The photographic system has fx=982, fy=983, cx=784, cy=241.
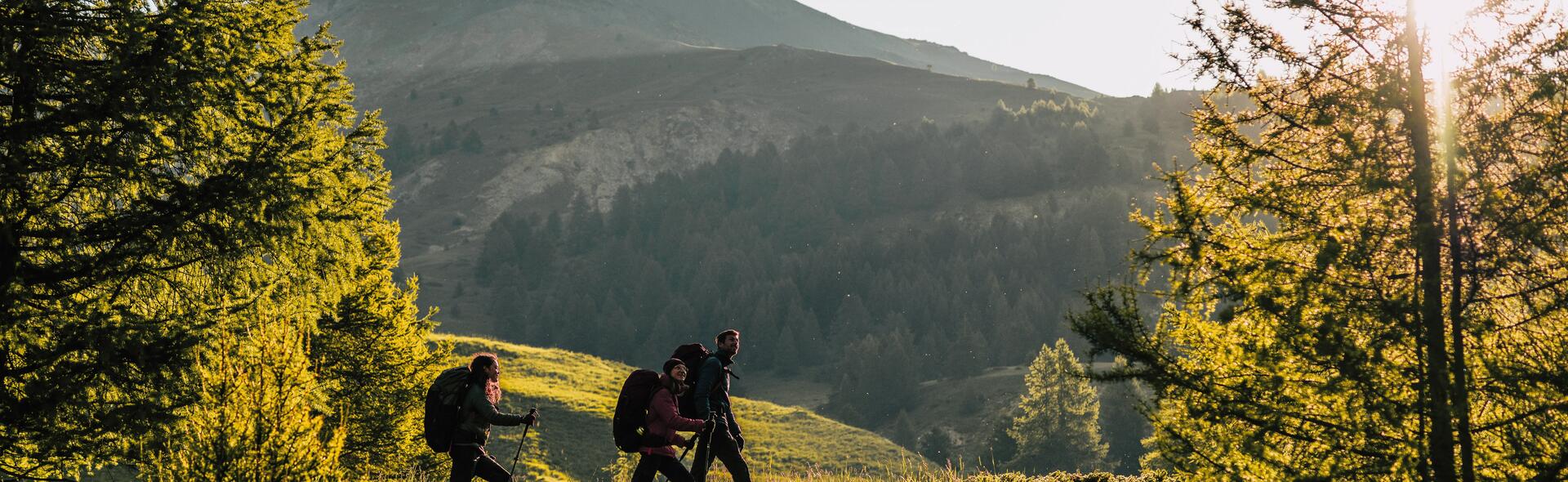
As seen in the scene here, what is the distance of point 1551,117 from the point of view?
8805 millimetres

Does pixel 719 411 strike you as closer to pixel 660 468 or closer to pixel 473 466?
pixel 660 468

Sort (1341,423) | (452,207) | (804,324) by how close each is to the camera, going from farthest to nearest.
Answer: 1. (452,207)
2. (804,324)
3. (1341,423)

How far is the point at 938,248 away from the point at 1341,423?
132 meters

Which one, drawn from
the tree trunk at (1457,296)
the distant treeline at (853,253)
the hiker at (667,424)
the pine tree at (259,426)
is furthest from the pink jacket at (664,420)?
the distant treeline at (853,253)

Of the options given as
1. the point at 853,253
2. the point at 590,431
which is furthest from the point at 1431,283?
the point at 853,253

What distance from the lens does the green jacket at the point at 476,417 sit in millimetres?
8789

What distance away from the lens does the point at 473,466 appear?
9.09 meters

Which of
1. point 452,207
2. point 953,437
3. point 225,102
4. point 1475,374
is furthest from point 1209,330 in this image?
point 452,207

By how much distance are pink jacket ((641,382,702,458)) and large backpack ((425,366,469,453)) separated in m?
1.71

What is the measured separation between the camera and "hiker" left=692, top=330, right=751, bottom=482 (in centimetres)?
946

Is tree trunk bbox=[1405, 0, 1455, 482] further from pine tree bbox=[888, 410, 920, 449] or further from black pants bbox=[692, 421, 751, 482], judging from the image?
pine tree bbox=[888, 410, 920, 449]

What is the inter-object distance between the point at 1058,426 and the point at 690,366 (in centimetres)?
5812

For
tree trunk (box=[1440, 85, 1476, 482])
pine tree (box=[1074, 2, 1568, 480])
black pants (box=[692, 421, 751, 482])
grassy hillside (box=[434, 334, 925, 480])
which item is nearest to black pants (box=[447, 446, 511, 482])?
black pants (box=[692, 421, 751, 482])

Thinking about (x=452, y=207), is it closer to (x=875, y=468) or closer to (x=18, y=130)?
(x=875, y=468)
